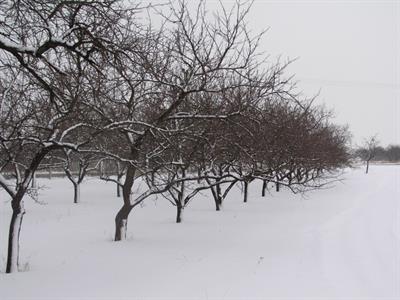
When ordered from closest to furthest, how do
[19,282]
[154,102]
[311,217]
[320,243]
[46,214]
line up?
[19,282], [320,243], [154,102], [311,217], [46,214]

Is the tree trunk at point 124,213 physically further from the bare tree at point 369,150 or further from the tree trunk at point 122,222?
the bare tree at point 369,150

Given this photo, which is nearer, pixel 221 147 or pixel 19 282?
pixel 19 282

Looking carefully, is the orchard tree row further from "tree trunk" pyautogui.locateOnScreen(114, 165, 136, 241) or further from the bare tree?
the bare tree

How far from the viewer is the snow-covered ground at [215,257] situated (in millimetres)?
5984

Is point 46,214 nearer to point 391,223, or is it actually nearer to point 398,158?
point 391,223

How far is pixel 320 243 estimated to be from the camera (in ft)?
30.2

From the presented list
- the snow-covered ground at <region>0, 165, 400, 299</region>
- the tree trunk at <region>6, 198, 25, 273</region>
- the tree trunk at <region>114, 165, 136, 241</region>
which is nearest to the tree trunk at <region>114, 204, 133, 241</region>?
the tree trunk at <region>114, 165, 136, 241</region>

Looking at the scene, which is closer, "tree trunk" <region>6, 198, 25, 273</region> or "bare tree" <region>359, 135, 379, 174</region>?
"tree trunk" <region>6, 198, 25, 273</region>

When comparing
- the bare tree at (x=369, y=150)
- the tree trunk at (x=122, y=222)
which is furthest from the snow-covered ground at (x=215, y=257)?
the bare tree at (x=369, y=150)

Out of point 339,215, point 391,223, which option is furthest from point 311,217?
point 391,223

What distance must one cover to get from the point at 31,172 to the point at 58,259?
→ 6.28 feet

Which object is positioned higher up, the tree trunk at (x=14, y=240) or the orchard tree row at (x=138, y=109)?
the orchard tree row at (x=138, y=109)

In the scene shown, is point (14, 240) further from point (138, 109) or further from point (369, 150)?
point (369, 150)

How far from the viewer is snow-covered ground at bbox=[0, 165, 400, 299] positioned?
598 cm
